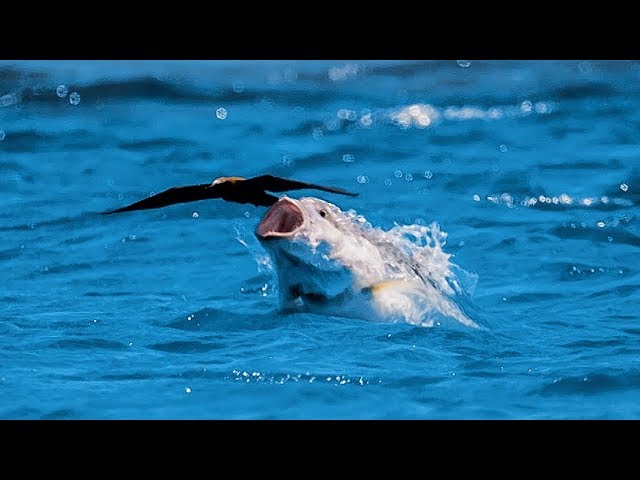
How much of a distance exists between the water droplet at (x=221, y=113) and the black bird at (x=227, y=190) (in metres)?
8.83

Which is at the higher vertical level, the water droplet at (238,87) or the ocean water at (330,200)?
the water droplet at (238,87)

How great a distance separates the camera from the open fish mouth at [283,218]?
7.53 meters

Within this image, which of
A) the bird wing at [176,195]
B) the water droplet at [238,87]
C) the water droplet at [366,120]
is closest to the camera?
the bird wing at [176,195]

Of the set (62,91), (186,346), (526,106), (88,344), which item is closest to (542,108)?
(526,106)

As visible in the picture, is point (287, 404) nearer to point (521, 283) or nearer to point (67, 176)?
point (521, 283)

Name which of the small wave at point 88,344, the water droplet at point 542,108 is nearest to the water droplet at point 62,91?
the water droplet at point 542,108

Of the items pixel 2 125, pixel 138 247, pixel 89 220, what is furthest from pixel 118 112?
pixel 138 247

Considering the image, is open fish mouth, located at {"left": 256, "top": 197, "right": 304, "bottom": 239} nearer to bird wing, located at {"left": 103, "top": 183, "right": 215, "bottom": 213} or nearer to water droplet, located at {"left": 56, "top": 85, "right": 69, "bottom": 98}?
bird wing, located at {"left": 103, "top": 183, "right": 215, "bottom": 213}

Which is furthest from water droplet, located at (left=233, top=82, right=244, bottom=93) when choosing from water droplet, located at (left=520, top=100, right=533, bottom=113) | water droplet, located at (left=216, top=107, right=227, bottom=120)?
water droplet, located at (left=520, top=100, right=533, bottom=113)

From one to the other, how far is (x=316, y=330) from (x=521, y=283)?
2524 mm

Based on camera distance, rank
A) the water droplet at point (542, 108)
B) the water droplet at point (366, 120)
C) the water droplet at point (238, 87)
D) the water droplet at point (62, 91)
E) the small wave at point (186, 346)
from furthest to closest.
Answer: the water droplet at point (238, 87) < the water droplet at point (62, 91) < the water droplet at point (542, 108) < the water droplet at point (366, 120) < the small wave at point (186, 346)

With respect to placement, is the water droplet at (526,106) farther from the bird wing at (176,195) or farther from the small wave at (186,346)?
the bird wing at (176,195)

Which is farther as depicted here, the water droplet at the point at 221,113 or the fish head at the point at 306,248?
the water droplet at the point at 221,113

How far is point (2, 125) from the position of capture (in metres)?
15.3
